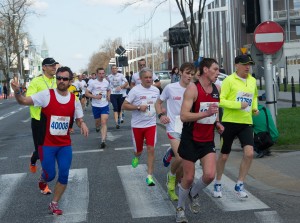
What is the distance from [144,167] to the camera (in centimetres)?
1189

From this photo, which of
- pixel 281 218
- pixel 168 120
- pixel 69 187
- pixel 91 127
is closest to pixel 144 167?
pixel 69 187

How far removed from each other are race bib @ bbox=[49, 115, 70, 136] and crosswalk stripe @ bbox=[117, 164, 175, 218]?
49.3 inches

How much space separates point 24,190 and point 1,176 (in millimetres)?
1714

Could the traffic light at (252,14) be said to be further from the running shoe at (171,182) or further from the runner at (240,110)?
the running shoe at (171,182)

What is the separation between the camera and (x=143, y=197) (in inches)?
346

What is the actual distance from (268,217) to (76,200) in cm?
272

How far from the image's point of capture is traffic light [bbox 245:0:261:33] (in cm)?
1241

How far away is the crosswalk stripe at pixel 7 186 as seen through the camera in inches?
343

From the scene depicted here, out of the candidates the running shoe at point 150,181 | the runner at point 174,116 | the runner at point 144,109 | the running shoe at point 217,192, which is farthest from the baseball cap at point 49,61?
the running shoe at point 217,192

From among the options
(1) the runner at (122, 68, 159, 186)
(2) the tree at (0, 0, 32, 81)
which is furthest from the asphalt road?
(2) the tree at (0, 0, 32, 81)

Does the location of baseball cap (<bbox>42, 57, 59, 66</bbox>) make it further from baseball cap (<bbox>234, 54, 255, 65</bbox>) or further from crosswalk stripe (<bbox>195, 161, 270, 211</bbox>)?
→ crosswalk stripe (<bbox>195, 161, 270, 211</bbox>)

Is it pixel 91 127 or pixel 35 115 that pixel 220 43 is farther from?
pixel 35 115

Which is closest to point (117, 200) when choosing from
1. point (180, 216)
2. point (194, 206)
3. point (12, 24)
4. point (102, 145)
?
point (194, 206)

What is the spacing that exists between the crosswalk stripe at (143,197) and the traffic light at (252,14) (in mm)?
3499
